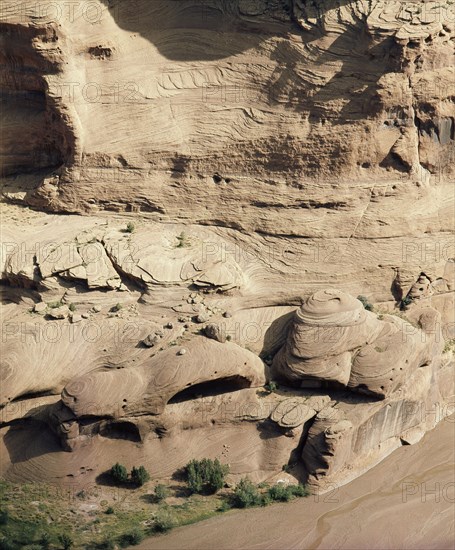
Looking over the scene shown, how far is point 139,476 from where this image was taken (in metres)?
25.3

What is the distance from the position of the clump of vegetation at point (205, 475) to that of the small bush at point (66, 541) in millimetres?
3660

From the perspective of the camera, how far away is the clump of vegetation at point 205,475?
82.8 ft

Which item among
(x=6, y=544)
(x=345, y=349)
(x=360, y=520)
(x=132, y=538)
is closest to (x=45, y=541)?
(x=6, y=544)

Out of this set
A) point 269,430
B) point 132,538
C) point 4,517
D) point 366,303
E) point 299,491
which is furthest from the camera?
point 366,303

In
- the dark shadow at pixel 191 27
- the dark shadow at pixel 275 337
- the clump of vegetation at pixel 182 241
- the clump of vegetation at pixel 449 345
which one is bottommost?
the clump of vegetation at pixel 449 345

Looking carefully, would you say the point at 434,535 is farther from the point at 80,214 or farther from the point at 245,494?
the point at 80,214

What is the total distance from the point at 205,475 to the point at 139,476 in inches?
72.5

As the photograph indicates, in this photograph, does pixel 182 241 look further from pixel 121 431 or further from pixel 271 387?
pixel 121 431

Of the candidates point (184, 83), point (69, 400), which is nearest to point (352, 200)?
point (184, 83)

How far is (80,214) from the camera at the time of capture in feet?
95.8

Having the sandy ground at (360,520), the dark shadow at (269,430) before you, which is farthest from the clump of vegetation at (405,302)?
the dark shadow at (269,430)

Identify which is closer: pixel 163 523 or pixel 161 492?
pixel 163 523

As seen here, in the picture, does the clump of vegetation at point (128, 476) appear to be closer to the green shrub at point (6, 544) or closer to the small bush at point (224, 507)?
the small bush at point (224, 507)

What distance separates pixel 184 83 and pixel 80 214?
533cm
